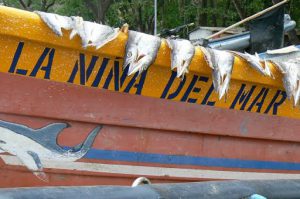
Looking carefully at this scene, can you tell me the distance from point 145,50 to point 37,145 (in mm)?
837

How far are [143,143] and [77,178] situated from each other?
469mm

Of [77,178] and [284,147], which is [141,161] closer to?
[77,178]

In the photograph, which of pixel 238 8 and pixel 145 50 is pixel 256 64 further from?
pixel 238 8

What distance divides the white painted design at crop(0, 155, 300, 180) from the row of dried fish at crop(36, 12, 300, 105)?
63 centimetres

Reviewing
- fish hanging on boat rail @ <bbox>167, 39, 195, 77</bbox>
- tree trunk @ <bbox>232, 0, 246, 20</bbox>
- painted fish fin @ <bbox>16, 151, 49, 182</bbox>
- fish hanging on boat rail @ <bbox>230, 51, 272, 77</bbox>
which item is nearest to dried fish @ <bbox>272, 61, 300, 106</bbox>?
fish hanging on boat rail @ <bbox>230, 51, 272, 77</bbox>

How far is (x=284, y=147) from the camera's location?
375 cm

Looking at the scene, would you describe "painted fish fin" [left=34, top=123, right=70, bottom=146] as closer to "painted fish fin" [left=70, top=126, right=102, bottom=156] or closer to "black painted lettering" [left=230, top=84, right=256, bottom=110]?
"painted fish fin" [left=70, top=126, right=102, bottom=156]

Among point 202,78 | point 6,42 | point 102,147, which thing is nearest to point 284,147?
point 202,78

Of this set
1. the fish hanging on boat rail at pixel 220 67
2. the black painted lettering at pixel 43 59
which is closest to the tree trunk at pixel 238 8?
the fish hanging on boat rail at pixel 220 67

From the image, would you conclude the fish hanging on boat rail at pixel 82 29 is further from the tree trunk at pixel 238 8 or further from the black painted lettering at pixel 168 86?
the tree trunk at pixel 238 8

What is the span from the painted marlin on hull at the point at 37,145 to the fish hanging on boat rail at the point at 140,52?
480mm

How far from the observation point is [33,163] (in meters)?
2.91

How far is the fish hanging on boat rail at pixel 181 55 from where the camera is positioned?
2.87 meters

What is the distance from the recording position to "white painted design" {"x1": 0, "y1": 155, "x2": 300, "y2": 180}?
2.97m
